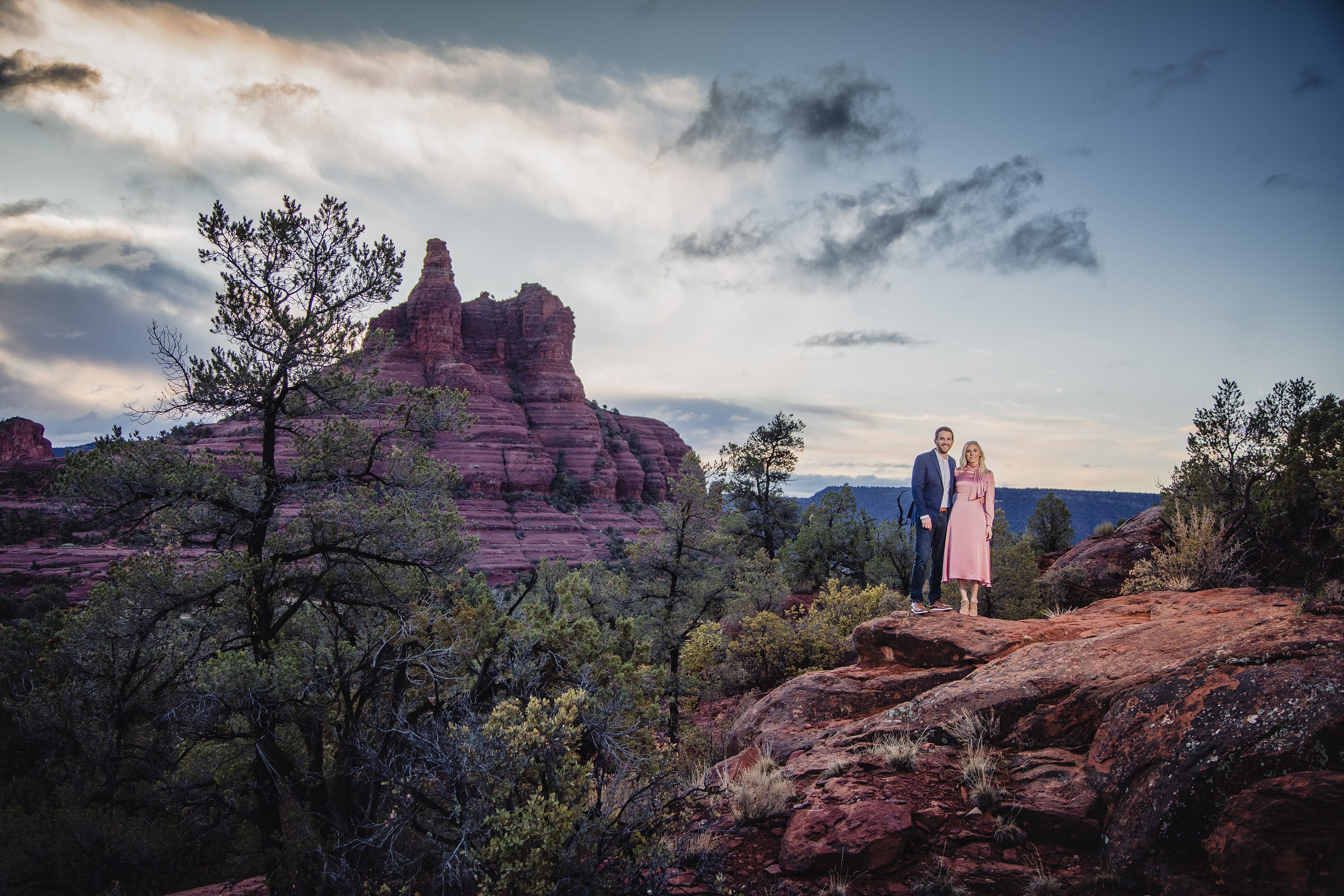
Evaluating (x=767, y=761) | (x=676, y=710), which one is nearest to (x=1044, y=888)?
(x=767, y=761)

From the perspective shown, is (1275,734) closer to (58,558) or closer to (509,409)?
(58,558)

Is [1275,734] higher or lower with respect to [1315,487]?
lower

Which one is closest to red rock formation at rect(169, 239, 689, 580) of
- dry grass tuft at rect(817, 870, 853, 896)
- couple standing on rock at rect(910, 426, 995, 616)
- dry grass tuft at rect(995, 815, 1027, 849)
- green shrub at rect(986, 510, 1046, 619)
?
green shrub at rect(986, 510, 1046, 619)

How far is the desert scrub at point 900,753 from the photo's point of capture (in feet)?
18.5

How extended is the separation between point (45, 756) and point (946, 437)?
1838cm

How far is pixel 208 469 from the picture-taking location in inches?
320

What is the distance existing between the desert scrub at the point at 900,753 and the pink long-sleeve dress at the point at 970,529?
324 centimetres

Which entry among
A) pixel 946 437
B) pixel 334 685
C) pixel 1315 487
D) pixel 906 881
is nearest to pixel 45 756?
pixel 334 685

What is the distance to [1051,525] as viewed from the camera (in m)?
24.8

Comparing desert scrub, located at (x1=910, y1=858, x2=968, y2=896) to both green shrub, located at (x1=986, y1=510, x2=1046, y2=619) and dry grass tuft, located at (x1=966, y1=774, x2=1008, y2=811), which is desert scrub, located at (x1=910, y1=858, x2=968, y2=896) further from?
green shrub, located at (x1=986, y1=510, x2=1046, y2=619)

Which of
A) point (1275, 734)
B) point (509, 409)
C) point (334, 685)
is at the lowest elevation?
point (334, 685)

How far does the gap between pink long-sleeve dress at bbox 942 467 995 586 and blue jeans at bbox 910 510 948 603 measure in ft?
0.35

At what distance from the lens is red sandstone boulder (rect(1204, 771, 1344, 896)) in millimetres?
3273

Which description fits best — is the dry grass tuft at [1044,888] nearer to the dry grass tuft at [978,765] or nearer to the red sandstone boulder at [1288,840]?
the red sandstone boulder at [1288,840]
